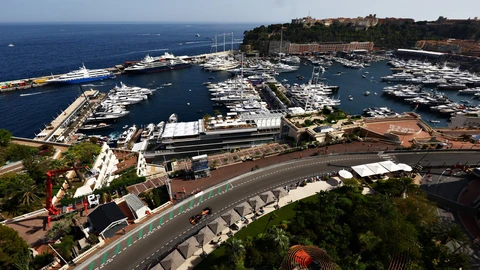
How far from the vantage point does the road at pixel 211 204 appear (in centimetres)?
3120

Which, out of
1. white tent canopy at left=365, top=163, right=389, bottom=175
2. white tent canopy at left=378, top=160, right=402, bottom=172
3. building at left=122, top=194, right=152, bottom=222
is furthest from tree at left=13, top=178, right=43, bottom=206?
white tent canopy at left=378, top=160, right=402, bottom=172

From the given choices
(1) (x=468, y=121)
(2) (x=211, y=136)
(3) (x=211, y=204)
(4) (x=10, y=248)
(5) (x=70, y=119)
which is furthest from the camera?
(5) (x=70, y=119)

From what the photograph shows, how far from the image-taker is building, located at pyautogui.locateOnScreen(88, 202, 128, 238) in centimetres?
3306

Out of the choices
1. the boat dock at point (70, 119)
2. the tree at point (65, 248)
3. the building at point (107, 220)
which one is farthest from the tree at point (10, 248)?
the boat dock at point (70, 119)

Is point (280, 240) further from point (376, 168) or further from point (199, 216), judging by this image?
point (376, 168)

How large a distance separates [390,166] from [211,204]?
38808mm

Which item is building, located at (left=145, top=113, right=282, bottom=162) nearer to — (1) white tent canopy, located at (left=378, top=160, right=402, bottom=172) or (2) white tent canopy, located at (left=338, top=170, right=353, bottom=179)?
(2) white tent canopy, located at (left=338, top=170, right=353, bottom=179)

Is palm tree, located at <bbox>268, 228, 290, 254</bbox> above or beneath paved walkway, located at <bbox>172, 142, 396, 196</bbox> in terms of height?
above

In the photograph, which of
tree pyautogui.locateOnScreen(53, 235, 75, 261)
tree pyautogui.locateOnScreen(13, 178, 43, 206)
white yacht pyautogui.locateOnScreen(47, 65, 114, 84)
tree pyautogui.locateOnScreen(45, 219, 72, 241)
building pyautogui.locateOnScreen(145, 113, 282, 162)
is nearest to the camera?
tree pyautogui.locateOnScreen(53, 235, 75, 261)

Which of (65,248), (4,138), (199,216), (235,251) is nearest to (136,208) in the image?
(65,248)

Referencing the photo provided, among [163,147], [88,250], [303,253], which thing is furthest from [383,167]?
[163,147]

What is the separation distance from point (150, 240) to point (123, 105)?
95.6 metres

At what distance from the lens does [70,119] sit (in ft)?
321

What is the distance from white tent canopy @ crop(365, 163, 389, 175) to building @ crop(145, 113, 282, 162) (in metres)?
32.5
